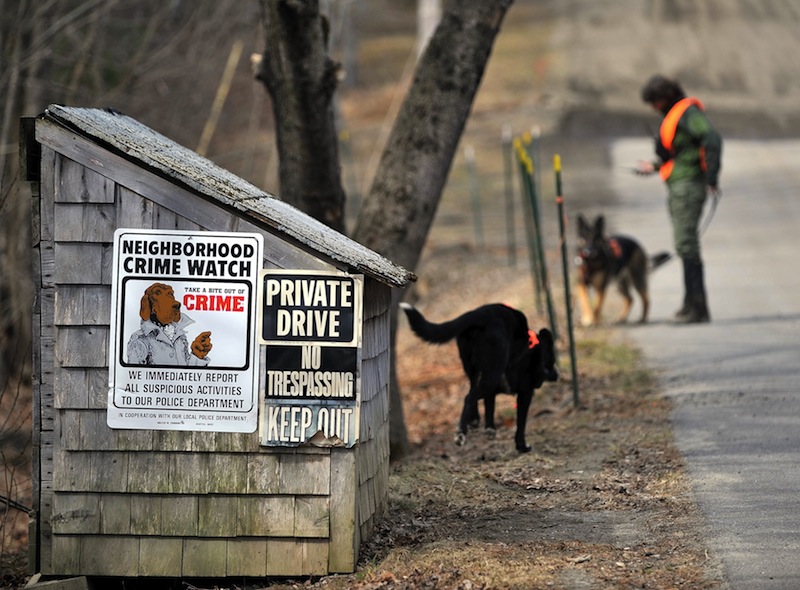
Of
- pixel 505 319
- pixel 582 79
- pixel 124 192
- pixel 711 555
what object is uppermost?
pixel 582 79

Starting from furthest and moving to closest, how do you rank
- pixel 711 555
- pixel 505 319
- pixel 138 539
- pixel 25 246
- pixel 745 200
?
pixel 745 200
pixel 25 246
pixel 505 319
pixel 138 539
pixel 711 555

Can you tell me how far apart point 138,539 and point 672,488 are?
10.9 ft

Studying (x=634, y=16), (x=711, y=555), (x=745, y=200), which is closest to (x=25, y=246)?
(x=711, y=555)

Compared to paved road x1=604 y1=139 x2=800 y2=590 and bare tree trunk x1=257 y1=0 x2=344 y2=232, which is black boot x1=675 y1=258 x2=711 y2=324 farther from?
bare tree trunk x1=257 y1=0 x2=344 y2=232

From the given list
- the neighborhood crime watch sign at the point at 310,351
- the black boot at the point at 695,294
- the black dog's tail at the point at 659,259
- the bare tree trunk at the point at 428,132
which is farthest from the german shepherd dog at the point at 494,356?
the black dog's tail at the point at 659,259

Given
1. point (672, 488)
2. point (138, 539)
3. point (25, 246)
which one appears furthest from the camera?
point (25, 246)

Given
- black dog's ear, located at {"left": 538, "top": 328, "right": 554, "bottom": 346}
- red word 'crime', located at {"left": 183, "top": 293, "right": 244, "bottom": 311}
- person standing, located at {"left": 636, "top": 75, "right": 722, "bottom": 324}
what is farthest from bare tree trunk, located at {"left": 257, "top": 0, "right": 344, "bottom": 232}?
person standing, located at {"left": 636, "top": 75, "right": 722, "bottom": 324}

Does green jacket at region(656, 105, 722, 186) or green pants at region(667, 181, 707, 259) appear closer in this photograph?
green jacket at region(656, 105, 722, 186)

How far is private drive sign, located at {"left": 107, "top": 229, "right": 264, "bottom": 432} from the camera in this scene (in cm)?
622

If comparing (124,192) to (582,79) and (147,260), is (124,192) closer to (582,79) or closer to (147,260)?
(147,260)

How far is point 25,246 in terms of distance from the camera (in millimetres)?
15750

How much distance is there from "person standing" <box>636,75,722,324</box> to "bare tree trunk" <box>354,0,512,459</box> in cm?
391

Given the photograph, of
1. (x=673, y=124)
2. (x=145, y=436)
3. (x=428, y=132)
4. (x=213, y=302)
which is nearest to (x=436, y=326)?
(x=428, y=132)

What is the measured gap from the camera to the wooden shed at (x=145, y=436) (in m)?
6.23
